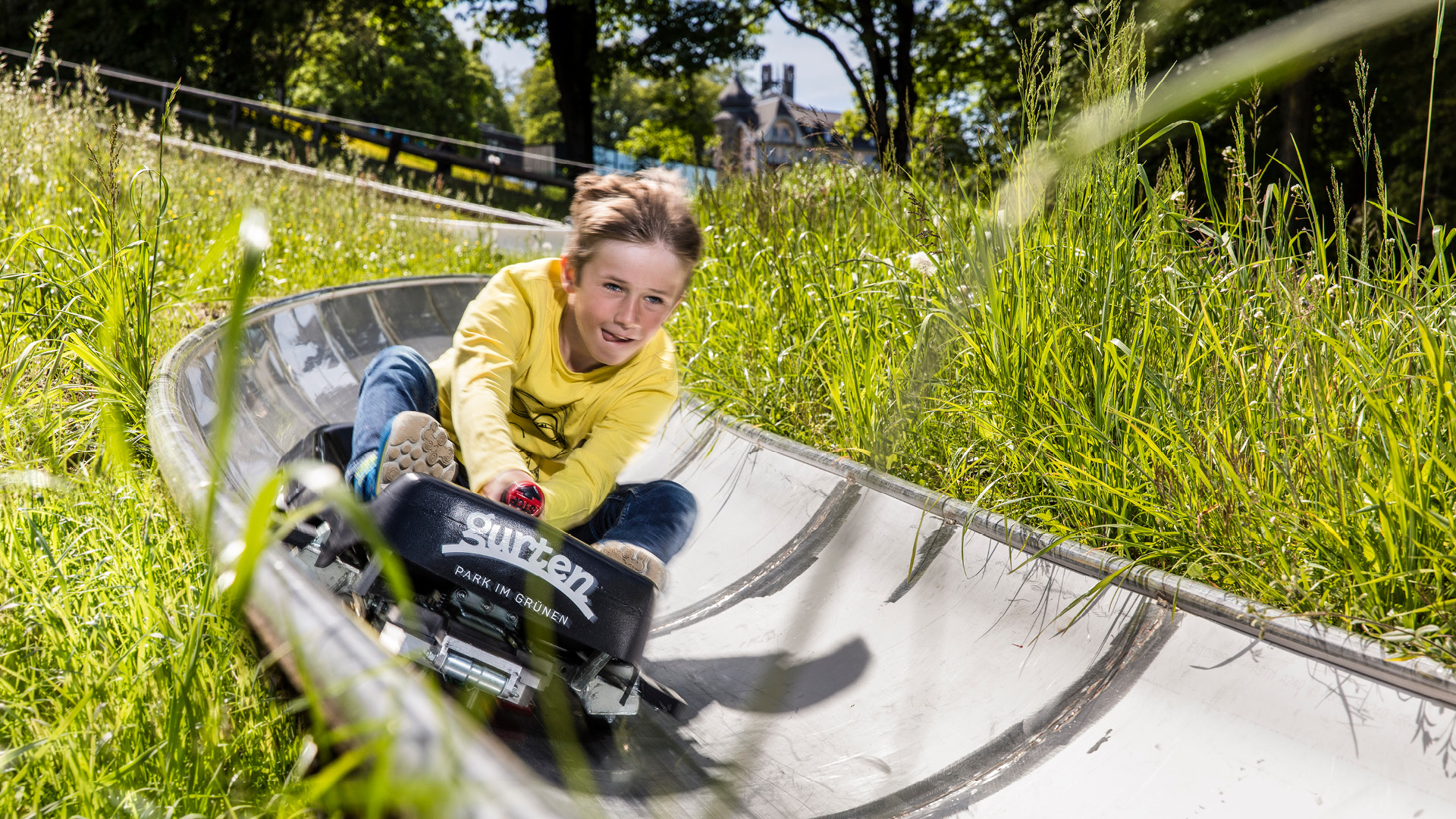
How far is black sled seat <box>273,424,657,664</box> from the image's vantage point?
1712 millimetres

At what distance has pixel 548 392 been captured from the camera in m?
2.62

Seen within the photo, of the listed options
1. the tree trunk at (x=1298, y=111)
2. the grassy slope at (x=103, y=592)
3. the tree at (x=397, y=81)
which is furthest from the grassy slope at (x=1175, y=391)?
the tree at (x=397, y=81)

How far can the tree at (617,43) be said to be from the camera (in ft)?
70.1

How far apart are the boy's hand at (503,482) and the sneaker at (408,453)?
3.9 inches

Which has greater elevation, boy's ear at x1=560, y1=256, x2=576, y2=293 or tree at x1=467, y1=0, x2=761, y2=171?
tree at x1=467, y1=0, x2=761, y2=171

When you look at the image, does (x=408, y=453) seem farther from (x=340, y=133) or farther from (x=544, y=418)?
(x=340, y=133)

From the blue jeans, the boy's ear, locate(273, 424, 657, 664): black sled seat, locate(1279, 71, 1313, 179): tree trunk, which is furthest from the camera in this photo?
locate(1279, 71, 1313, 179): tree trunk

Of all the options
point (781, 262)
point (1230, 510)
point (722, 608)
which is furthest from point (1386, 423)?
point (781, 262)

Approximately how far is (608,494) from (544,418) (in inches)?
11.9

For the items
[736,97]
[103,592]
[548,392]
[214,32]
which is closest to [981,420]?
[548,392]

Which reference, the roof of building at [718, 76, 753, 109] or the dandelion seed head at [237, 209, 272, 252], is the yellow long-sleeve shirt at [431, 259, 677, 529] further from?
the roof of building at [718, 76, 753, 109]

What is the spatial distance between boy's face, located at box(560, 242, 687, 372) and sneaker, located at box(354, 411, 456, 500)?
52 cm

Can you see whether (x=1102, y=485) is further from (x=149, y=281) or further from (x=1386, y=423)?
(x=149, y=281)

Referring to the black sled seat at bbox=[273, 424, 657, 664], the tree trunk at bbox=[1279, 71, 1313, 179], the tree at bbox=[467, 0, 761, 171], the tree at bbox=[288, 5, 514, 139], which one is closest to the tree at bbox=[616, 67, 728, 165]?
the tree at bbox=[467, 0, 761, 171]
